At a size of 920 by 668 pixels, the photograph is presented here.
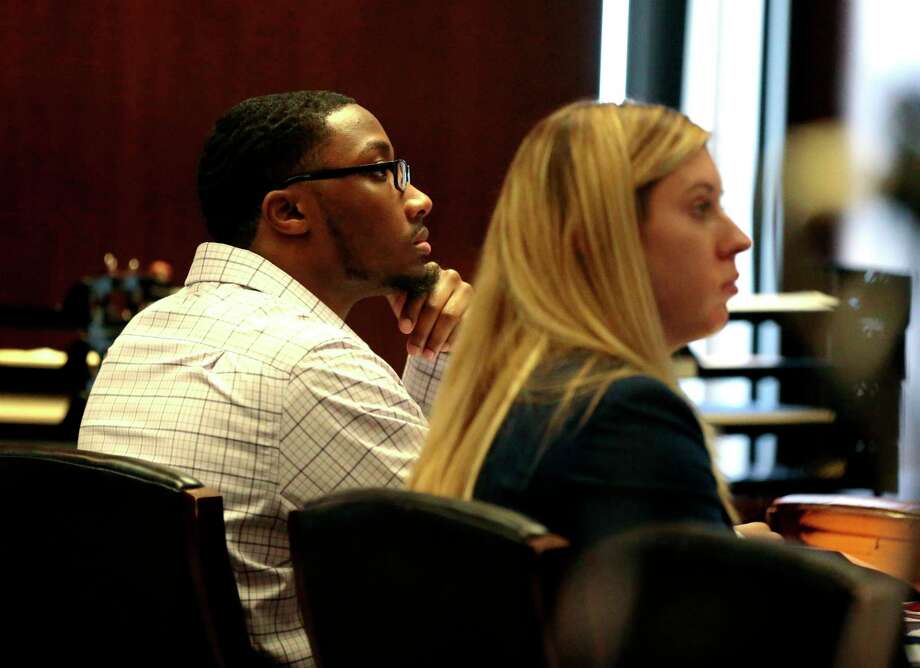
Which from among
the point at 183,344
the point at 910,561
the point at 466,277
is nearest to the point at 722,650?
the point at 910,561

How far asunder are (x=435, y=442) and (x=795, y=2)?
611 centimetres

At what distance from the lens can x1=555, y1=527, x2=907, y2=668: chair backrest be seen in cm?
76

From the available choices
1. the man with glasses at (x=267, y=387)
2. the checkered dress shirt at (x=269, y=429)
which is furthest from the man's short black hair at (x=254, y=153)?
the checkered dress shirt at (x=269, y=429)

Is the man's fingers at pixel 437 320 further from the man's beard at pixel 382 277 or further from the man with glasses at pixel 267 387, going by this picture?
the man with glasses at pixel 267 387

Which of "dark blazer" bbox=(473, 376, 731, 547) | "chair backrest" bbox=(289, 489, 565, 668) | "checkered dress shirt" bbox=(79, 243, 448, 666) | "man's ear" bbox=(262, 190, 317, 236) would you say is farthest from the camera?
"man's ear" bbox=(262, 190, 317, 236)

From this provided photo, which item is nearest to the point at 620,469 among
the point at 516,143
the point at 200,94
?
the point at 200,94

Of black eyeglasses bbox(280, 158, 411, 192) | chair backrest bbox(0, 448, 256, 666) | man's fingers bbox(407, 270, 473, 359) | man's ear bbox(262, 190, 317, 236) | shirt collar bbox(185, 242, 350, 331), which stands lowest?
chair backrest bbox(0, 448, 256, 666)

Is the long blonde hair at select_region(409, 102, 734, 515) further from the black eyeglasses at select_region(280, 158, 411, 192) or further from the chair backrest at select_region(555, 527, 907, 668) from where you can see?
the black eyeglasses at select_region(280, 158, 411, 192)

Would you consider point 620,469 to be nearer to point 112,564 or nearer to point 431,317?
point 112,564

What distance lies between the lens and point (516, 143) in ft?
20.9

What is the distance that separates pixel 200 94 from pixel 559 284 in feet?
15.7

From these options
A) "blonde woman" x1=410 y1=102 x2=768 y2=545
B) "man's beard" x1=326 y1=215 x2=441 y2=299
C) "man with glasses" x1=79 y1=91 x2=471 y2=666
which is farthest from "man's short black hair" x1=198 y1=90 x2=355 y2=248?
"blonde woman" x1=410 y1=102 x2=768 y2=545

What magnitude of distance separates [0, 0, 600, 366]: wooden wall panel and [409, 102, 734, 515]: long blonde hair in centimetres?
462

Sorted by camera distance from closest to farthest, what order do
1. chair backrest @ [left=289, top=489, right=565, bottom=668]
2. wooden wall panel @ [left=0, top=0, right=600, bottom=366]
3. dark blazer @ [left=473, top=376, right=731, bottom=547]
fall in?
chair backrest @ [left=289, top=489, right=565, bottom=668] → dark blazer @ [left=473, top=376, right=731, bottom=547] → wooden wall panel @ [left=0, top=0, right=600, bottom=366]
